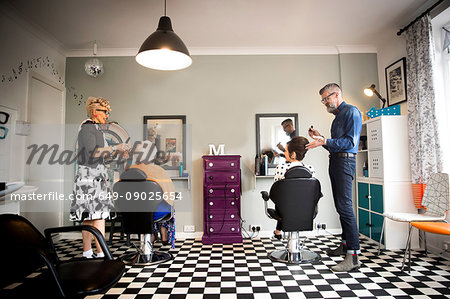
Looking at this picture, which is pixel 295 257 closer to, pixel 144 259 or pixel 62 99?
pixel 144 259

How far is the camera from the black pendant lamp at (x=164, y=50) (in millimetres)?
2737

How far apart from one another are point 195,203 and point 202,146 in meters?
0.94

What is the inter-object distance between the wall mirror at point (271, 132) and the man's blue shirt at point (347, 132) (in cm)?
148

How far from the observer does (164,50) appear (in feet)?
9.76

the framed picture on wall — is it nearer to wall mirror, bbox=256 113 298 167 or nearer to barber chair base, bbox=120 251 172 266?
wall mirror, bbox=256 113 298 167

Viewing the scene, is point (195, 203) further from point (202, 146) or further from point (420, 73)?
point (420, 73)

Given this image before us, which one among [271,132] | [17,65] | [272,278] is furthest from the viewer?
[271,132]

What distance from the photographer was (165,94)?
4.74m

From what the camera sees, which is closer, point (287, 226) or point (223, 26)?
point (287, 226)

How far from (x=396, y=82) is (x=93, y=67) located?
4.75 meters

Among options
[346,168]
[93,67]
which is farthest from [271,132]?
[93,67]

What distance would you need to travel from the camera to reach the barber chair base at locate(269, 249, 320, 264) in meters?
3.23

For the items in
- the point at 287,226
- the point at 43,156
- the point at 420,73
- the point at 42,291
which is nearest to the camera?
the point at 42,291

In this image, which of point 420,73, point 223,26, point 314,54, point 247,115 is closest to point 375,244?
point 420,73
